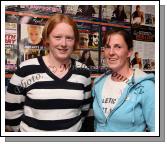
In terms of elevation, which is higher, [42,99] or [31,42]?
[31,42]

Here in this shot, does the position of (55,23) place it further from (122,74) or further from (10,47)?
(122,74)

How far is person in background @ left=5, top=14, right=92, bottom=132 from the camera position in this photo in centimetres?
127

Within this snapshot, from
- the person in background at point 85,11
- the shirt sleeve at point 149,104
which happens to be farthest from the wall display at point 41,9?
the shirt sleeve at point 149,104

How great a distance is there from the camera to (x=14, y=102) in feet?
4.24

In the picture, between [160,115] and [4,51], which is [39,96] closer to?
[4,51]

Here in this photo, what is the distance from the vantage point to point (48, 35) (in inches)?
50.8

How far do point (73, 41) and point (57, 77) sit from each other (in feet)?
0.67

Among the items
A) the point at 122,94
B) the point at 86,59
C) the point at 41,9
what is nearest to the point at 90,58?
the point at 86,59

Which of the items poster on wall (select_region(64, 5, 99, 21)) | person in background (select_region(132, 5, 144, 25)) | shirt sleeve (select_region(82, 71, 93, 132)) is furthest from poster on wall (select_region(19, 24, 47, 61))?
person in background (select_region(132, 5, 144, 25))

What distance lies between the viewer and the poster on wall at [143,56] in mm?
1328

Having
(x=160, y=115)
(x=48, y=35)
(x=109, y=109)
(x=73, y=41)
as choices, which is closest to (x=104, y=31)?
(x=73, y=41)

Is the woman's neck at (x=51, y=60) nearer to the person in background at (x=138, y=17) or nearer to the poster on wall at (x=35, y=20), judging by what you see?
the poster on wall at (x=35, y=20)

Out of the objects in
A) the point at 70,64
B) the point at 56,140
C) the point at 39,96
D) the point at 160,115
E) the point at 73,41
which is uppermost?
the point at 73,41

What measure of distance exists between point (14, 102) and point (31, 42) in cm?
32
